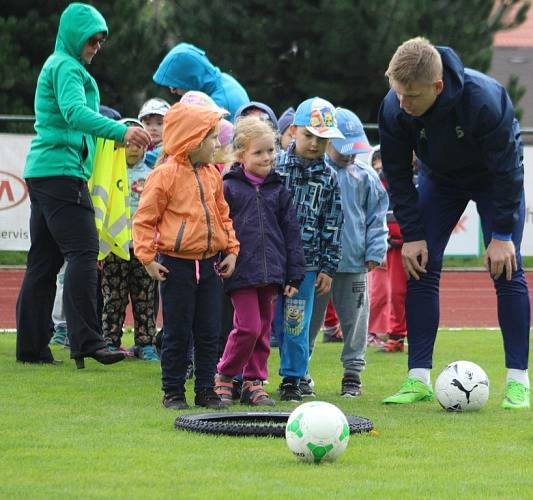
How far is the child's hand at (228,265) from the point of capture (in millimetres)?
6895

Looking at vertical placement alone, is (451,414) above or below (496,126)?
below

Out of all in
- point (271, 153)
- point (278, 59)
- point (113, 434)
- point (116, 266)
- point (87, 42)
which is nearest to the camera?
point (113, 434)

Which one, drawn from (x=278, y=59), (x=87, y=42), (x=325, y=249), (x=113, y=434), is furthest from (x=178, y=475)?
(x=278, y=59)

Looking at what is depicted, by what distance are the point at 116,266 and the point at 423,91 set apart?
3682 mm

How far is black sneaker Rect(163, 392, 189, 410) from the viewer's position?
22.5 ft

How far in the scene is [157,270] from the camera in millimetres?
6730

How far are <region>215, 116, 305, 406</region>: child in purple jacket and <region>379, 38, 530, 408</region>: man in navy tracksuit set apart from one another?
Result: 2.03 ft

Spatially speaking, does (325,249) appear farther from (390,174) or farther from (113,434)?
(113,434)

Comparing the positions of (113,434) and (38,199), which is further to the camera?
(38,199)

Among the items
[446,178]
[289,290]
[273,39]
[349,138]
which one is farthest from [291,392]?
[273,39]

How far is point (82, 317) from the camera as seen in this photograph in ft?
27.8

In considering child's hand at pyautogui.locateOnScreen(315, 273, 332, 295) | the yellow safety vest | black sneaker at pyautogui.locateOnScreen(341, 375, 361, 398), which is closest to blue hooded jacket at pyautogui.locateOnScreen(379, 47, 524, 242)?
child's hand at pyautogui.locateOnScreen(315, 273, 332, 295)

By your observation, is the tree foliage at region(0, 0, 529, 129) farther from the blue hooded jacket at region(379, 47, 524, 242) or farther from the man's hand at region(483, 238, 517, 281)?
the man's hand at region(483, 238, 517, 281)

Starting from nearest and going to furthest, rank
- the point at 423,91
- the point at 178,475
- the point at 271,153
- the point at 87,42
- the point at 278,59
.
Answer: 1. the point at 178,475
2. the point at 423,91
3. the point at 271,153
4. the point at 87,42
5. the point at 278,59
